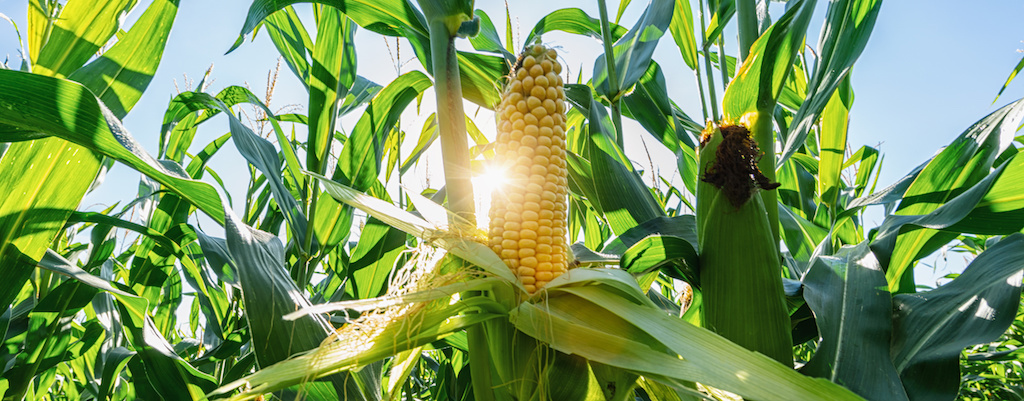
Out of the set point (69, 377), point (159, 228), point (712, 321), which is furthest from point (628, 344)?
point (69, 377)

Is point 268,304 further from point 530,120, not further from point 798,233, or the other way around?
point 798,233

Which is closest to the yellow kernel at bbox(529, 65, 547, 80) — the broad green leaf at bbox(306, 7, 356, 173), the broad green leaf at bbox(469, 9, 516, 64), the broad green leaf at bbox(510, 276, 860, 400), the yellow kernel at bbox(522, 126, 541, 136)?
the yellow kernel at bbox(522, 126, 541, 136)

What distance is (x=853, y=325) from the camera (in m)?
0.92

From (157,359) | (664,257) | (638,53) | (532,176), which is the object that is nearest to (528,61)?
(532,176)

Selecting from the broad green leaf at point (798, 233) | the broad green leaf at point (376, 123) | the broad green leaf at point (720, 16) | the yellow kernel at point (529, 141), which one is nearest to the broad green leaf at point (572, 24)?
the broad green leaf at point (720, 16)

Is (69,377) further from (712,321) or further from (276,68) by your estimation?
(712,321)

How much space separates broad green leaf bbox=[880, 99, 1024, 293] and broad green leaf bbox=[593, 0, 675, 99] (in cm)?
80

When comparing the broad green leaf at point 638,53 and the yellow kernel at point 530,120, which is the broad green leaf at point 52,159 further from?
the broad green leaf at point 638,53

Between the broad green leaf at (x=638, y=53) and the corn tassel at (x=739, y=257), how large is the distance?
767 mm

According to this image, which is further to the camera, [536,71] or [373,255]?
[373,255]

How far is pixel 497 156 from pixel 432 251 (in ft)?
0.85

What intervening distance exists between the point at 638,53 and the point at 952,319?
1.18 m

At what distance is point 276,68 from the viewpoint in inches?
111

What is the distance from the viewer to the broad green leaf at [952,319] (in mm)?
854
